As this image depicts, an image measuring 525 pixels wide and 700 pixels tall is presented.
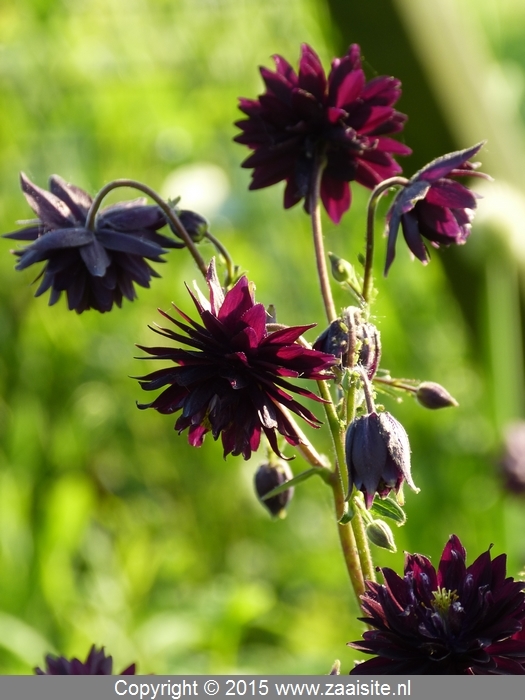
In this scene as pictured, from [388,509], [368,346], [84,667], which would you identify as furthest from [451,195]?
[84,667]

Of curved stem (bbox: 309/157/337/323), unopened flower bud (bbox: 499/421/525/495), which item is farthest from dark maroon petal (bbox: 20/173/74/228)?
unopened flower bud (bbox: 499/421/525/495)

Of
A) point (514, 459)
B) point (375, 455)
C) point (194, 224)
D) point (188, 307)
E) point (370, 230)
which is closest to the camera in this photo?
point (375, 455)

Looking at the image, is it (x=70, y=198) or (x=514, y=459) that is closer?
(x=70, y=198)

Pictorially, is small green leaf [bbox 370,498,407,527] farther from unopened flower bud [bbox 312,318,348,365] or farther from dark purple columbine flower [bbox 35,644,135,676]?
dark purple columbine flower [bbox 35,644,135,676]

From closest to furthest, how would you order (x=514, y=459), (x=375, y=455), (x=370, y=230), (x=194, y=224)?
(x=375, y=455), (x=370, y=230), (x=194, y=224), (x=514, y=459)

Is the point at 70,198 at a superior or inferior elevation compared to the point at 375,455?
superior

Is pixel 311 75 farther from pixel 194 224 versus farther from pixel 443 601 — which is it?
pixel 443 601

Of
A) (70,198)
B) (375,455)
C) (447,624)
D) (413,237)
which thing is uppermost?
(70,198)
